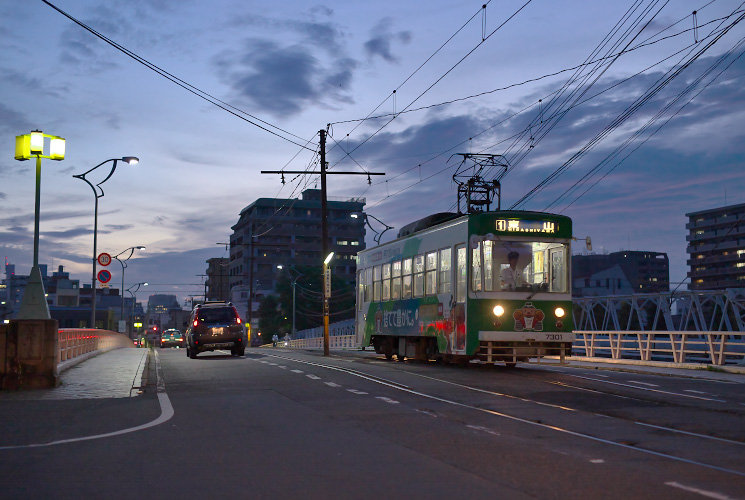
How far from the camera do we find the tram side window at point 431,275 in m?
23.1

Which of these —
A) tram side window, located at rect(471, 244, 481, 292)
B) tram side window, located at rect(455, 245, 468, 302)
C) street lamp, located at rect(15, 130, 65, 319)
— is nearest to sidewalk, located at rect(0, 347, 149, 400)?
street lamp, located at rect(15, 130, 65, 319)

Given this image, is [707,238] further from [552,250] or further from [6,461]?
[6,461]

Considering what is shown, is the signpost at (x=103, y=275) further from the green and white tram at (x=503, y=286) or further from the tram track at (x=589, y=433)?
the tram track at (x=589, y=433)

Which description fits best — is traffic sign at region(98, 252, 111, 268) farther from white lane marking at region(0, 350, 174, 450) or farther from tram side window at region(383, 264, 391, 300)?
white lane marking at region(0, 350, 174, 450)

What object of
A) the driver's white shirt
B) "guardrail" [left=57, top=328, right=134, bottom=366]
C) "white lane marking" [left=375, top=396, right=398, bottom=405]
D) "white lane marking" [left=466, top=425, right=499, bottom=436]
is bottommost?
"white lane marking" [left=466, top=425, right=499, bottom=436]

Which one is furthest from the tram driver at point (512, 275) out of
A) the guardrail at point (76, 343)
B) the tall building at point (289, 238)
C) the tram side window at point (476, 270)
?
the tall building at point (289, 238)

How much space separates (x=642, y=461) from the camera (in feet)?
25.8

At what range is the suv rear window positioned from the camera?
3166 centimetres

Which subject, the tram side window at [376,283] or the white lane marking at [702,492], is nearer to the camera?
the white lane marking at [702,492]

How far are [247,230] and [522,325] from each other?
432 feet

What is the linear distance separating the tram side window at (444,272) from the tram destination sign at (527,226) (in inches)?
77.5

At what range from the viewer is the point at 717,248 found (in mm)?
143375

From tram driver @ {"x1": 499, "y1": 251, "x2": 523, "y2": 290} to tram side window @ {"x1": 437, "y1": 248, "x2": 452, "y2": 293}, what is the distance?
1.68 metres

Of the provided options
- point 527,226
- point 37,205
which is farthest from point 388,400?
point 37,205
